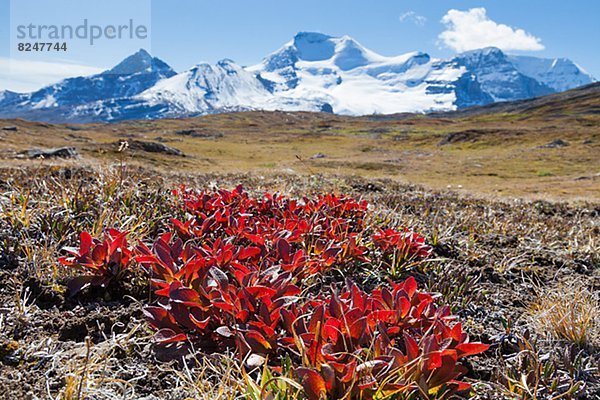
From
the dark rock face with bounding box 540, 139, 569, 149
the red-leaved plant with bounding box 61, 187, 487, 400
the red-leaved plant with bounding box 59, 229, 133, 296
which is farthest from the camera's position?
the dark rock face with bounding box 540, 139, 569, 149

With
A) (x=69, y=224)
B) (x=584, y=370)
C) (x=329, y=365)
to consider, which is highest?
(x=69, y=224)

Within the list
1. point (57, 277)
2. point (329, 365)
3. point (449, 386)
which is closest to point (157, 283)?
point (57, 277)

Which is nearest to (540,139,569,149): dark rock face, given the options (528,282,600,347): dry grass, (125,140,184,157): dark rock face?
(125,140,184,157): dark rock face

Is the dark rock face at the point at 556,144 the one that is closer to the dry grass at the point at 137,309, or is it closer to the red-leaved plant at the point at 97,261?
the dry grass at the point at 137,309

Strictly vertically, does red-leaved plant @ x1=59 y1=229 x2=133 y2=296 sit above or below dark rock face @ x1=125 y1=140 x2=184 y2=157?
below

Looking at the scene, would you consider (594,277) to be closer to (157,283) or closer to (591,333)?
(591,333)

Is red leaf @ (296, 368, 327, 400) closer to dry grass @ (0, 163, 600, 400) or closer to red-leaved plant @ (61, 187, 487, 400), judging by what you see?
red-leaved plant @ (61, 187, 487, 400)

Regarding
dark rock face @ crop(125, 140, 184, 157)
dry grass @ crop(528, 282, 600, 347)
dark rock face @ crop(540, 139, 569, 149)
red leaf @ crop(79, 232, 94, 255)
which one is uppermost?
dark rock face @ crop(540, 139, 569, 149)

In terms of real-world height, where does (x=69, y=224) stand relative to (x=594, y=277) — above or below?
above

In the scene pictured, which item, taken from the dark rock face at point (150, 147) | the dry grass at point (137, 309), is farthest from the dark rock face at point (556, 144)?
the dry grass at point (137, 309)

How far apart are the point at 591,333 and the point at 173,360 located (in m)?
2.31

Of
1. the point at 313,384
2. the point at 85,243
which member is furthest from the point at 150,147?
the point at 313,384

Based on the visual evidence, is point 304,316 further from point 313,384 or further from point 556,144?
point 556,144

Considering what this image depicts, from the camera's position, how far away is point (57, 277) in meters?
2.73
